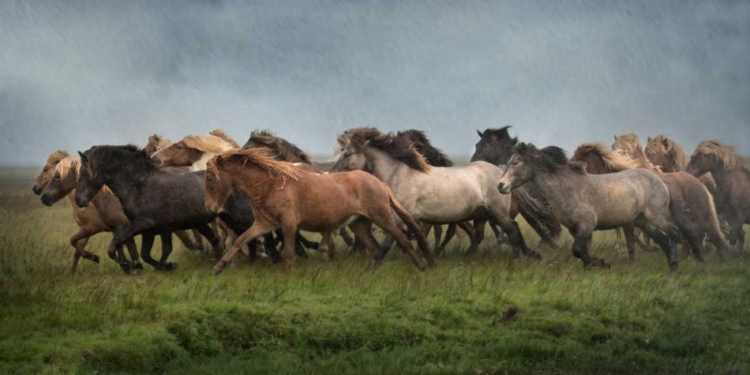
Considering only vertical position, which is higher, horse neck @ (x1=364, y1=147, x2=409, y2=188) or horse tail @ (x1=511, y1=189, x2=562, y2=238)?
horse neck @ (x1=364, y1=147, x2=409, y2=188)

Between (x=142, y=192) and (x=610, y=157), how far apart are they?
715cm

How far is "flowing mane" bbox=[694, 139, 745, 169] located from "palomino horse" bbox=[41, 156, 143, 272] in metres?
10.1

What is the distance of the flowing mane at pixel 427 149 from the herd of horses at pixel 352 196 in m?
0.05

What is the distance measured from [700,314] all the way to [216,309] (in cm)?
549

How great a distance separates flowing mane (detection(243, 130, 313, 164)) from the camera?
49.4 ft

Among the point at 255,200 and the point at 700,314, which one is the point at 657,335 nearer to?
the point at 700,314

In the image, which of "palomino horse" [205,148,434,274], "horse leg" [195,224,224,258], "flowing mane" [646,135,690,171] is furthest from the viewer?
"flowing mane" [646,135,690,171]

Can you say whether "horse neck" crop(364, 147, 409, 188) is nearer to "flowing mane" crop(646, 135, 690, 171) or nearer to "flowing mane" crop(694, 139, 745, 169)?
"flowing mane" crop(694, 139, 745, 169)

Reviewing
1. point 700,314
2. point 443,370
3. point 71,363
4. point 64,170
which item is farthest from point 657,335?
point 64,170

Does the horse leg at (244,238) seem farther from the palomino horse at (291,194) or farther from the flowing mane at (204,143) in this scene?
the flowing mane at (204,143)

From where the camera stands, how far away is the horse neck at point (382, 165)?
14125 mm

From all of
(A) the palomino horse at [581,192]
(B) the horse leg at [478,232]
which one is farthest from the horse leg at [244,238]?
(B) the horse leg at [478,232]

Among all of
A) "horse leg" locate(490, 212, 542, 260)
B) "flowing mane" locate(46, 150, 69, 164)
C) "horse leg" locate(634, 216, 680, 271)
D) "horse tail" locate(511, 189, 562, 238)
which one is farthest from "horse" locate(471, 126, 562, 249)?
"flowing mane" locate(46, 150, 69, 164)

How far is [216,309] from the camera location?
33.1 feet
